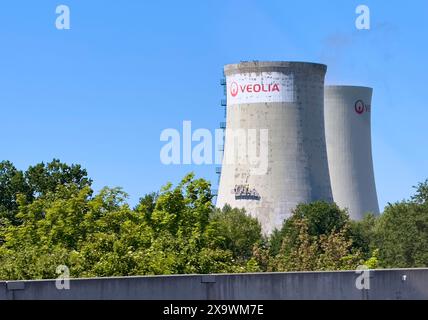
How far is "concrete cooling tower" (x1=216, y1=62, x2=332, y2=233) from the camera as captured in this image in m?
110

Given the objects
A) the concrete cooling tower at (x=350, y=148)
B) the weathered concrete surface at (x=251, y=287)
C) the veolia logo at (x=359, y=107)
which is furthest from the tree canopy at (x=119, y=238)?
the veolia logo at (x=359, y=107)

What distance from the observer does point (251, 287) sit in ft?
77.4

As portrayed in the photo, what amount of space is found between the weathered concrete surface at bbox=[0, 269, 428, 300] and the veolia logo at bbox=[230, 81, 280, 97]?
297 feet

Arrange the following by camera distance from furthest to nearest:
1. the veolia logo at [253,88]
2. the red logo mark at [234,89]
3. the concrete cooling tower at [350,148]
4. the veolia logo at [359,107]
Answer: the veolia logo at [359,107]
the concrete cooling tower at [350,148]
the red logo mark at [234,89]
the veolia logo at [253,88]

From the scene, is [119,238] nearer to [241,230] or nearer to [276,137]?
[276,137]

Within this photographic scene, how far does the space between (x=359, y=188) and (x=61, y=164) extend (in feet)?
172

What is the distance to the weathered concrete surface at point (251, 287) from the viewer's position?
75.4 ft

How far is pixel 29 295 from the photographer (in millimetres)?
22609

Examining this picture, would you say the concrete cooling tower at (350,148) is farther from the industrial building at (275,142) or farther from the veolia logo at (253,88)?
the veolia logo at (253,88)

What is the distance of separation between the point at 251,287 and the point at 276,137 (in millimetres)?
86340

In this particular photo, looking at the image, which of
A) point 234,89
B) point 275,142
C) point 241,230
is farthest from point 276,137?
point 241,230

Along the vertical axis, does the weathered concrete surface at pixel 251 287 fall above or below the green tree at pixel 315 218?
below

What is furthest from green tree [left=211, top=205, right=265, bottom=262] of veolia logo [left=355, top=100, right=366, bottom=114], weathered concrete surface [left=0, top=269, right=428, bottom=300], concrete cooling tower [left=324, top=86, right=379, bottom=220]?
weathered concrete surface [left=0, top=269, right=428, bottom=300]

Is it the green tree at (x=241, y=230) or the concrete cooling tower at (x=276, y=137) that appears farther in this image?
the green tree at (x=241, y=230)
